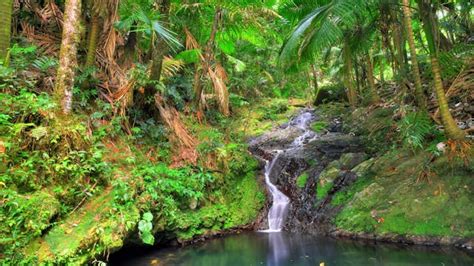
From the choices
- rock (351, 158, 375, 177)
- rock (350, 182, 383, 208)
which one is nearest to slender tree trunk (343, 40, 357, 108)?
rock (351, 158, 375, 177)

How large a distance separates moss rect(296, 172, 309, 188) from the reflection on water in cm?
172

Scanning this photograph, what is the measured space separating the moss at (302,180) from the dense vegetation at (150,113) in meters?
0.04

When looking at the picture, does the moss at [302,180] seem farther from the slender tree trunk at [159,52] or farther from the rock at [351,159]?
the slender tree trunk at [159,52]

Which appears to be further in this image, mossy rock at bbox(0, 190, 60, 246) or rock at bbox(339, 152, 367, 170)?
rock at bbox(339, 152, 367, 170)

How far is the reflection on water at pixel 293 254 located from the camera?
579 cm

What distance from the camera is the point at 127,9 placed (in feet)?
24.2

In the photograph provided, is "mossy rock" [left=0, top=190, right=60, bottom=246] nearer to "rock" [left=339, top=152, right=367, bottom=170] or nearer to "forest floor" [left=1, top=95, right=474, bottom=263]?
"forest floor" [left=1, top=95, right=474, bottom=263]

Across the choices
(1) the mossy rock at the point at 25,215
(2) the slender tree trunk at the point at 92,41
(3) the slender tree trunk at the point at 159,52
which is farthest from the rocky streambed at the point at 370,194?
(2) the slender tree trunk at the point at 92,41

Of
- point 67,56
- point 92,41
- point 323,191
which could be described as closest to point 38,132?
point 67,56

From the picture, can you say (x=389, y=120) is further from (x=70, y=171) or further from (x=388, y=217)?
(x=70, y=171)

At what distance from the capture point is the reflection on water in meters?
5.79

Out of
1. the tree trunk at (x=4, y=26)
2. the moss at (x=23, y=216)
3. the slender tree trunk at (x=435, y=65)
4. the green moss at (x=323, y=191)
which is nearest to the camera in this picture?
the moss at (x=23, y=216)

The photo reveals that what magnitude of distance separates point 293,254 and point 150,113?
185 inches

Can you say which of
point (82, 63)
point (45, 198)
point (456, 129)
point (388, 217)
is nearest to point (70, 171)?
point (45, 198)
